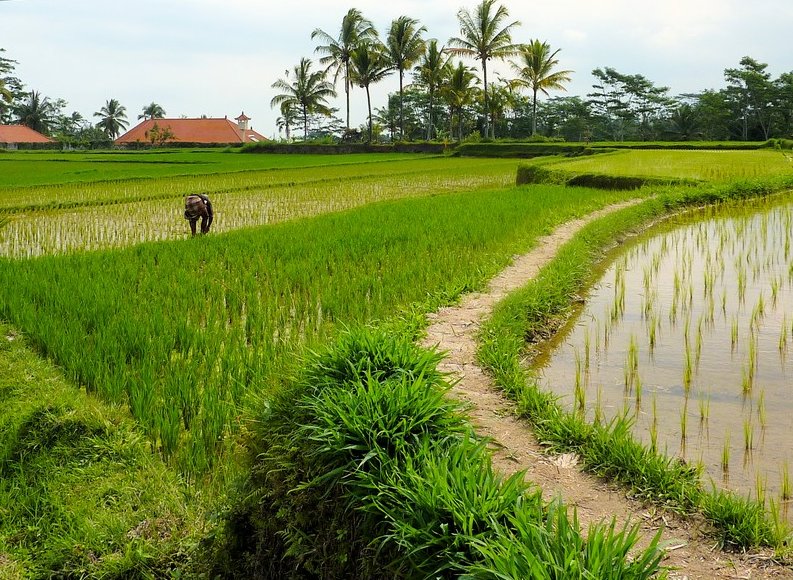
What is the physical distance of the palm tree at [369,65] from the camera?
32312 mm

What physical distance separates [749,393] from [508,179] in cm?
1286

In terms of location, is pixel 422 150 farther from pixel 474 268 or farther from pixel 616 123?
pixel 474 268

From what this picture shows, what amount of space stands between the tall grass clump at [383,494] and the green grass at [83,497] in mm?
256

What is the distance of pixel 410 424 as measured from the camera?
2.10 m

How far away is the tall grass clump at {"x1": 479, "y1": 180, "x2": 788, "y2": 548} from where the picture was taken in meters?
2.15

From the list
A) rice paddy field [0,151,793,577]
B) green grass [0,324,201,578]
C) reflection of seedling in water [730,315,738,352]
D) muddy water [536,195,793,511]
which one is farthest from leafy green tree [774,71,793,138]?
green grass [0,324,201,578]

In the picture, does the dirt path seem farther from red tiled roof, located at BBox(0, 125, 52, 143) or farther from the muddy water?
red tiled roof, located at BBox(0, 125, 52, 143)

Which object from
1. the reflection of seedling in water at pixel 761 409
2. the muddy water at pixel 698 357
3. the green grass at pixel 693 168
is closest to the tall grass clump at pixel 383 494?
the muddy water at pixel 698 357

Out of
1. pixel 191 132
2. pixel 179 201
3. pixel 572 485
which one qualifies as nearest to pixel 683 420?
pixel 572 485

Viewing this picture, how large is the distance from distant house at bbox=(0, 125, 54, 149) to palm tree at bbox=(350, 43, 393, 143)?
61.3 ft

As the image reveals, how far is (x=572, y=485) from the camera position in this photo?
2277 mm

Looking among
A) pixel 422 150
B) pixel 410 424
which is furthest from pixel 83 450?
pixel 422 150

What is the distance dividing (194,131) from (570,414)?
134 ft

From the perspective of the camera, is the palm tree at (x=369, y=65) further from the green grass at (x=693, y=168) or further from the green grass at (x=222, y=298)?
the green grass at (x=222, y=298)
